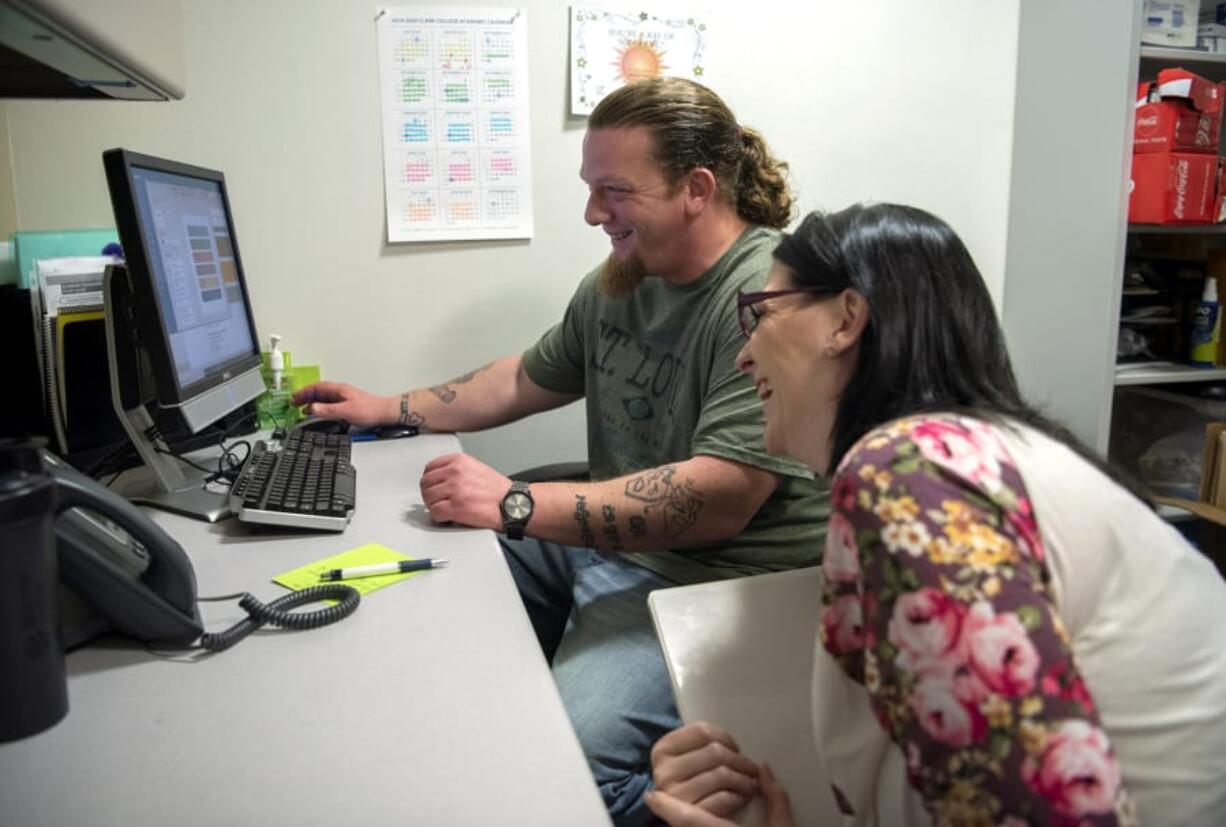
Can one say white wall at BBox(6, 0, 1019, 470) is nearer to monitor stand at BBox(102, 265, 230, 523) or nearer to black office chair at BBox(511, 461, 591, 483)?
black office chair at BBox(511, 461, 591, 483)

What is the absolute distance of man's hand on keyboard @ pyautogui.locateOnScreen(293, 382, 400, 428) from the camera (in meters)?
1.86

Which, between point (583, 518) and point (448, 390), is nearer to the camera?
point (583, 518)

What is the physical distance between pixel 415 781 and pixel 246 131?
166 centimetres

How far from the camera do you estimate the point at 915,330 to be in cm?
86

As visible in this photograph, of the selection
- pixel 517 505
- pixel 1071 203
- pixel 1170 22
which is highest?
pixel 1170 22

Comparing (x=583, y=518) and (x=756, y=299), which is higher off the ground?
(x=756, y=299)

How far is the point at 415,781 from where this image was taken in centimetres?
72

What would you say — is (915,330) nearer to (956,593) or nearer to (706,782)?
(956,593)

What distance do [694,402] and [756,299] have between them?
55 cm

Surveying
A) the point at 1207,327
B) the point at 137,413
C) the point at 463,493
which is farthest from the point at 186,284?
the point at 1207,327

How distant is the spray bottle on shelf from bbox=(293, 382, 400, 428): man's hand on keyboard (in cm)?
210

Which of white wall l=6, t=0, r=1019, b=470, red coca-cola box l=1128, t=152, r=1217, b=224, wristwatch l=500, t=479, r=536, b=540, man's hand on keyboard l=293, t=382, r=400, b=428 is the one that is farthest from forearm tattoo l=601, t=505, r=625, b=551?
red coca-cola box l=1128, t=152, r=1217, b=224

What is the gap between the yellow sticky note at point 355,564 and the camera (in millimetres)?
1097

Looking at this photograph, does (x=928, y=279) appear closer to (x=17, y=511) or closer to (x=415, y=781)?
(x=415, y=781)
